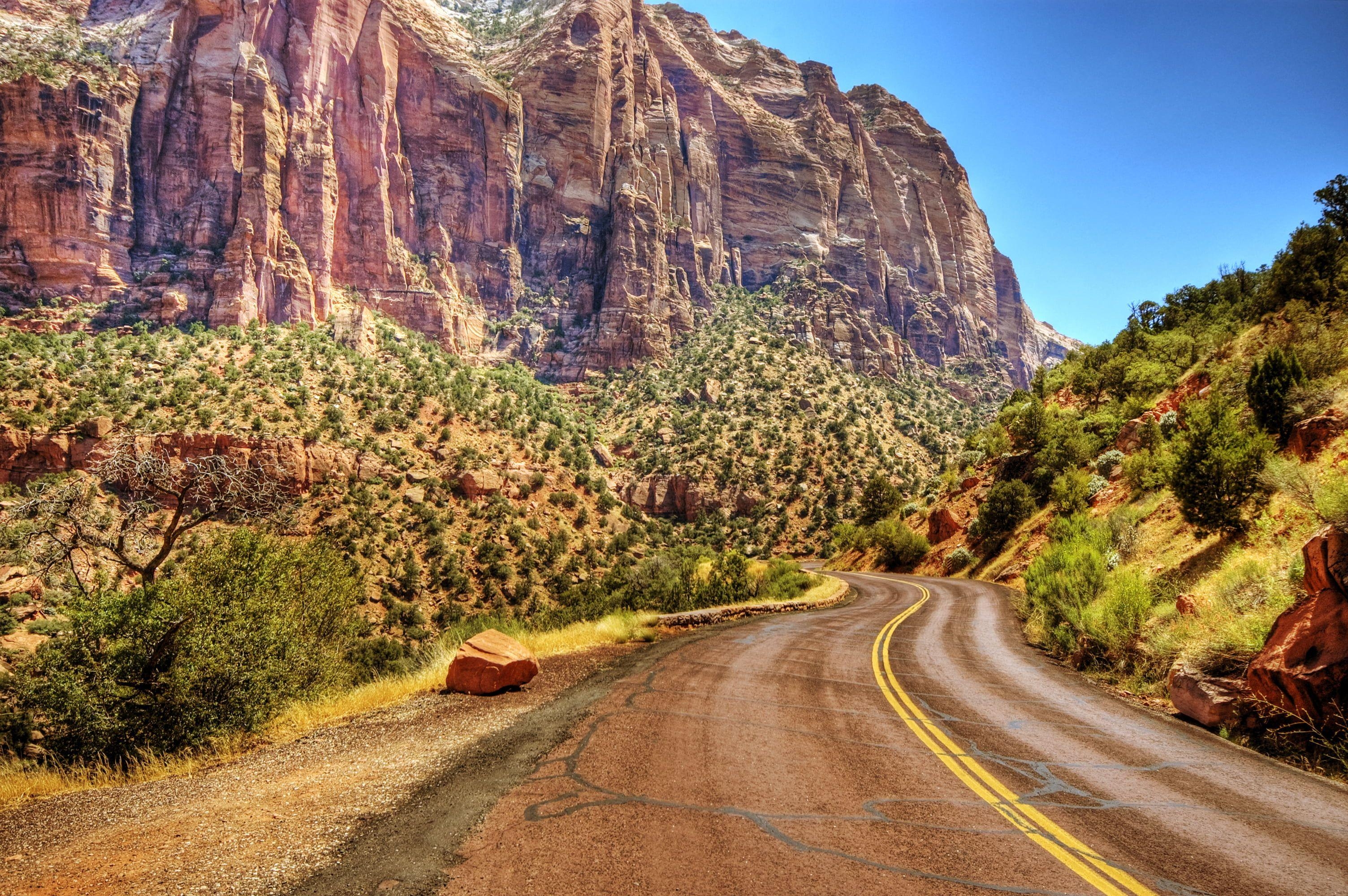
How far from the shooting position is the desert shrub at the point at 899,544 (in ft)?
127

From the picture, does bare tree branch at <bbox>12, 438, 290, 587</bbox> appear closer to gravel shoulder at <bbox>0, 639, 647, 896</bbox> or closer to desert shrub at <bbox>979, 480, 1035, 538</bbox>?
gravel shoulder at <bbox>0, 639, 647, 896</bbox>

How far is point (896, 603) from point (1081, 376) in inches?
920

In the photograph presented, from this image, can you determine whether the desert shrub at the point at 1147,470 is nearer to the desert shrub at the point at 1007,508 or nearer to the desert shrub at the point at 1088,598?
the desert shrub at the point at 1088,598

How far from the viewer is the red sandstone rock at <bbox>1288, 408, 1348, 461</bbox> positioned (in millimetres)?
11531

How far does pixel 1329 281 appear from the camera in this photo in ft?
61.8

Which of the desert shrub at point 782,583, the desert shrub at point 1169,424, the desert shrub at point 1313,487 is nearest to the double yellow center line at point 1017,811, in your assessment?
the desert shrub at point 1313,487

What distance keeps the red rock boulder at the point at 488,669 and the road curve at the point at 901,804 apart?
5.58 ft

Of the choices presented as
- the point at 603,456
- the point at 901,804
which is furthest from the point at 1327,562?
the point at 603,456

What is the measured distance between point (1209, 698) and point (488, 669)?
934 cm

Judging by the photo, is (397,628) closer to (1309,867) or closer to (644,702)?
(644,702)

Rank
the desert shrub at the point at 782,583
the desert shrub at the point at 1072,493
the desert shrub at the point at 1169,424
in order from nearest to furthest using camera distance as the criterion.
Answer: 1. the desert shrub at the point at 1169,424
2. the desert shrub at the point at 782,583
3. the desert shrub at the point at 1072,493

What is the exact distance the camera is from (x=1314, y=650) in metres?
6.07

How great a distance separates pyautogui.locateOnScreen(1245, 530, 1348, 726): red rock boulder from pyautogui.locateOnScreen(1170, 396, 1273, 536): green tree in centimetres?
576

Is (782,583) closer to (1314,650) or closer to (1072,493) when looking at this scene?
(1072,493)
